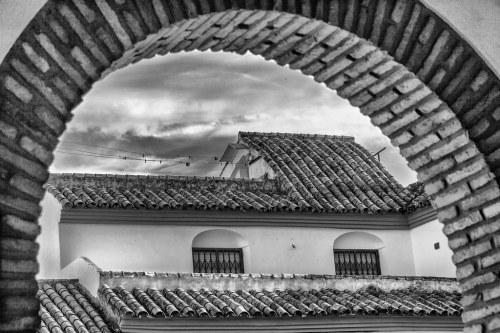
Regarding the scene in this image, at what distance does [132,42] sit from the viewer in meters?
4.39

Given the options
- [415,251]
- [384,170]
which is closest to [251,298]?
[415,251]

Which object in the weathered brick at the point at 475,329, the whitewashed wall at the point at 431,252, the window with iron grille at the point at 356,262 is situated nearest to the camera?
the weathered brick at the point at 475,329

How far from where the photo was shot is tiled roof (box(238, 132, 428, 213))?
1642 cm

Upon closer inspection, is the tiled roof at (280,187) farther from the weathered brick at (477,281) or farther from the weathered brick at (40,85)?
the weathered brick at (40,85)

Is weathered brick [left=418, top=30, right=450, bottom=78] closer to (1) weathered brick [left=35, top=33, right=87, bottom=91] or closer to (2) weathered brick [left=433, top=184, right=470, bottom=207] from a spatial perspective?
(2) weathered brick [left=433, top=184, right=470, bottom=207]

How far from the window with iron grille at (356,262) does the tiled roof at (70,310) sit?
15.7ft

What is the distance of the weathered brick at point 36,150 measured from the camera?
13.2 feet

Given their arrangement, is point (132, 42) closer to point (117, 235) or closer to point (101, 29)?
point (101, 29)

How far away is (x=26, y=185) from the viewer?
13.2 feet

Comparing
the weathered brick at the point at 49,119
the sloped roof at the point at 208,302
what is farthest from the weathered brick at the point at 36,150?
the sloped roof at the point at 208,302

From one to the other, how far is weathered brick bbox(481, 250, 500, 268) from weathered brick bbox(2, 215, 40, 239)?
2.32m

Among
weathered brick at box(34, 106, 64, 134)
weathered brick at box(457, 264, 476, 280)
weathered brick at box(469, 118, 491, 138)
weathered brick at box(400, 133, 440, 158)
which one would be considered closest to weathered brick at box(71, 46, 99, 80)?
weathered brick at box(34, 106, 64, 134)

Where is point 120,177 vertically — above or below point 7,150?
above

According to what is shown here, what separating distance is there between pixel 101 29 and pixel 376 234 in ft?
41.9
